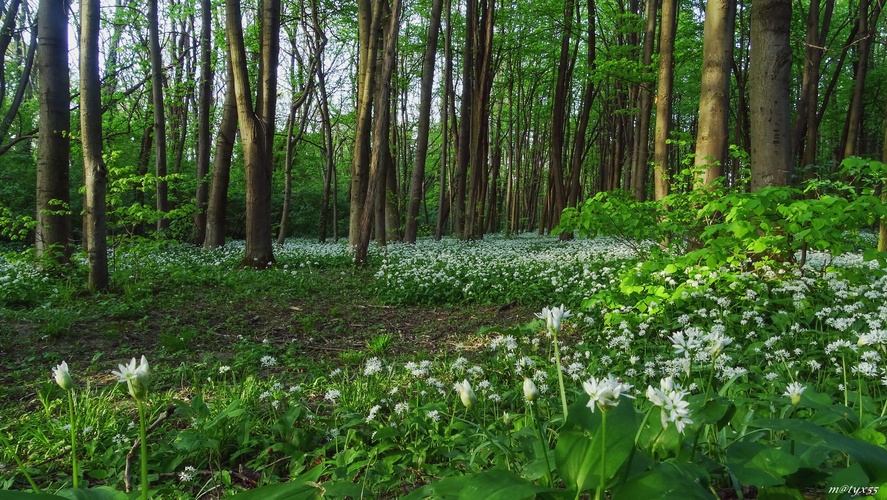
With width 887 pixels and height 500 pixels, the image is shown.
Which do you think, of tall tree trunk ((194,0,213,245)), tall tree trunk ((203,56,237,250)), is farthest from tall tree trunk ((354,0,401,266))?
tall tree trunk ((194,0,213,245))

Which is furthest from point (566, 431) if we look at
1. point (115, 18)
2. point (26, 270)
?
point (115, 18)

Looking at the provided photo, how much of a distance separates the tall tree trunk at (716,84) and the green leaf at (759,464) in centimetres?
560

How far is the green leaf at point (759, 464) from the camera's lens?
1.26m

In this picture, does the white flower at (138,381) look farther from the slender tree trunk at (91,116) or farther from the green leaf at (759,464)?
the slender tree trunk at (91,116)

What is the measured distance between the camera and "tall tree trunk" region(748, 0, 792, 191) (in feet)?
16.3

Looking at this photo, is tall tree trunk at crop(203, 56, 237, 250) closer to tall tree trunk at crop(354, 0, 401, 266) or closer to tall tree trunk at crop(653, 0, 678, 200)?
tall tree trunk at crop(354, 0, 401, 266)

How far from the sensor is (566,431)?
137 centimetres

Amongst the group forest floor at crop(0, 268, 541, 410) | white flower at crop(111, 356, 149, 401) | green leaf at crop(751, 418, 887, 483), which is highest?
white flower at crop(111, 356, 149, 401)

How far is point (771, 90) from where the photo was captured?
5.06m

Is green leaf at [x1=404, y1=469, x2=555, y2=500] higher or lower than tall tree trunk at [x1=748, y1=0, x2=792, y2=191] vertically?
lower

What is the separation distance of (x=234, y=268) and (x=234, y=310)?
3260 millimetres

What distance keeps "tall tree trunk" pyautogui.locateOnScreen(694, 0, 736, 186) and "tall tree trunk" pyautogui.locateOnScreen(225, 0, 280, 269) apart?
24.7 ft

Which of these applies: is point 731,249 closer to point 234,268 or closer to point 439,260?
point 439,260

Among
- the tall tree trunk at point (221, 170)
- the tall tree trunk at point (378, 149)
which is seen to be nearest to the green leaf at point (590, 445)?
the tall tree trunk at point (378, 149)
